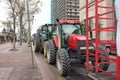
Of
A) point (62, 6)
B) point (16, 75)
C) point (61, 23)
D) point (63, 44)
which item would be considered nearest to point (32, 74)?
point (16, 75)

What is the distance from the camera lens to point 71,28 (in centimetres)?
1370

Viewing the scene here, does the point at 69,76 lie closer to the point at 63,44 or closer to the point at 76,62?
the point at 63,44

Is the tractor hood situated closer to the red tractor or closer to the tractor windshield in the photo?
the red tractor

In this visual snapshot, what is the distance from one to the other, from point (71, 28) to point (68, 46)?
129 centimetres

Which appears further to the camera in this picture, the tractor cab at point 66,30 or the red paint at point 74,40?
the tractor cab at point 66,30

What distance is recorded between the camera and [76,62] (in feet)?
46.5

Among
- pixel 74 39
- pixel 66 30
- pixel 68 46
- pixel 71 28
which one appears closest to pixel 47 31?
pixel 71 28

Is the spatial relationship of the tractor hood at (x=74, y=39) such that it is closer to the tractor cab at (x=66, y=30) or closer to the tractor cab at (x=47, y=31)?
the tractor cab at (x=66, y=30)

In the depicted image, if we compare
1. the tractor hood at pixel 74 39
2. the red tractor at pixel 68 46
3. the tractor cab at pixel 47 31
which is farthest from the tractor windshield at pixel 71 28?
the tractor cab at pixel 47 31

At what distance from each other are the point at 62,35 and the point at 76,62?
1.88m

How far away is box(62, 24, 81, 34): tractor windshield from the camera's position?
44.1 feet

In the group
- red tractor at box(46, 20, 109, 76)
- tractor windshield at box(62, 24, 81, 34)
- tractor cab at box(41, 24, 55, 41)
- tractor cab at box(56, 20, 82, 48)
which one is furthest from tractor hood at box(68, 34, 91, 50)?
tractor cab at box(41, 24, 55, 41)

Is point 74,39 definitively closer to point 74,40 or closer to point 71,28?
point 74,40

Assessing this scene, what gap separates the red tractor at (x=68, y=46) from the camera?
34.8 feet
